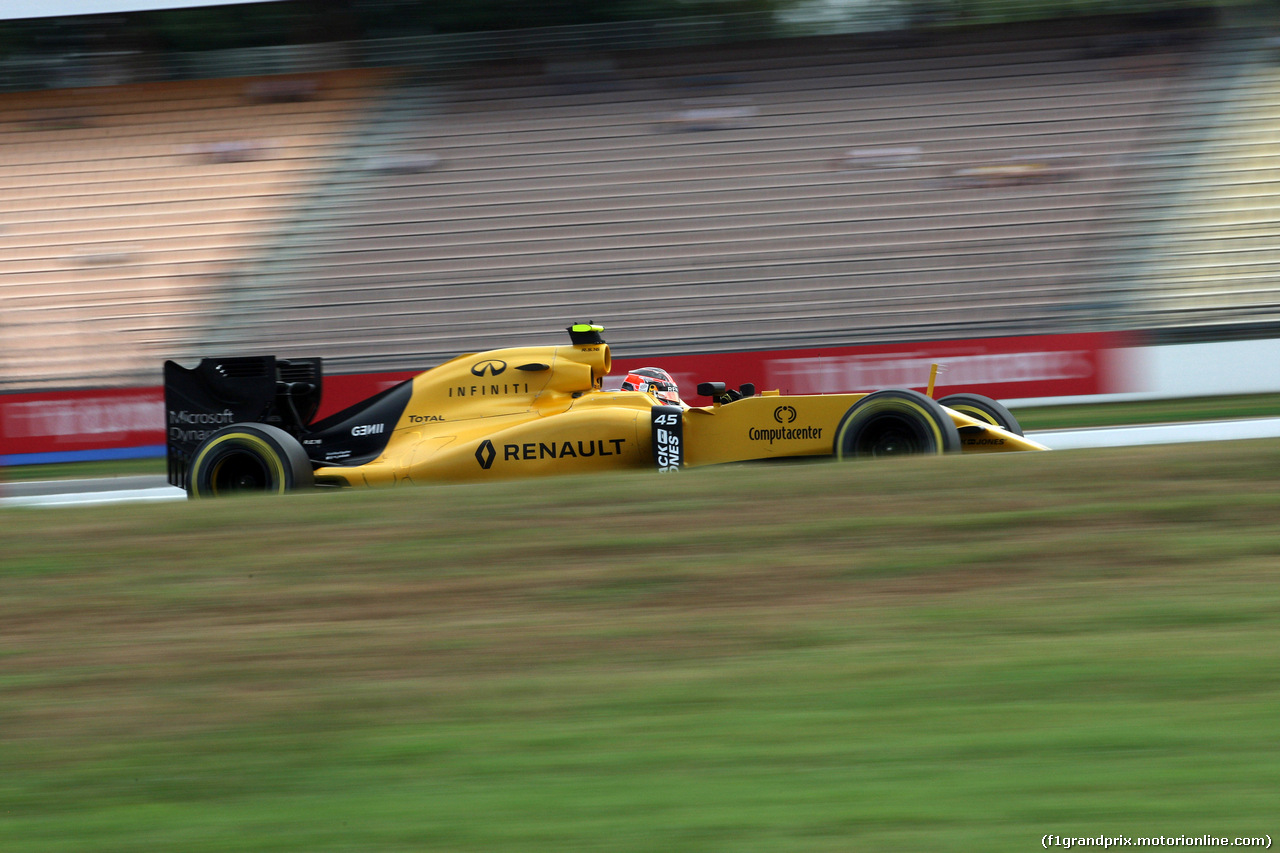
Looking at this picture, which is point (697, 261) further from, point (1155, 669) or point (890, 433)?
point (1155, 669)

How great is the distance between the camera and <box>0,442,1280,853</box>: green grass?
3.03m

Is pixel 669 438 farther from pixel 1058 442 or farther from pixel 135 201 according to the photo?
pixel 135 201

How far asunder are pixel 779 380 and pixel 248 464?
7457mm

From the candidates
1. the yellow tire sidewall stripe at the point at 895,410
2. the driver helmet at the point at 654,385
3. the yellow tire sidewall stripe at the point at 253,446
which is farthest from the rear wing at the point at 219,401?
the yellow tire sidewall stripe at the point at 895,410

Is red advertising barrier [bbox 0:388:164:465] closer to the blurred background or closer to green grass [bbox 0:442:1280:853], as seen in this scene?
the blurred background

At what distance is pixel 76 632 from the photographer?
452cm

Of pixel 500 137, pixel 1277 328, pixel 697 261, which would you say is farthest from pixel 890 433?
pixel 500 137

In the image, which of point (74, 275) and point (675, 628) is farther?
point (74, 275)

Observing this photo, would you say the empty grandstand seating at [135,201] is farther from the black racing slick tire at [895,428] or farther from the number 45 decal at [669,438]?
the black racing slick tire at [895,428]

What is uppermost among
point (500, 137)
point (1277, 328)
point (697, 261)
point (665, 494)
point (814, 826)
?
point (500, 137)

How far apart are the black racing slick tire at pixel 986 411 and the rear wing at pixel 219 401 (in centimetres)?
502

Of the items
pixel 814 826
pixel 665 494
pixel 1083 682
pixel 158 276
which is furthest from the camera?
pixel 158 276

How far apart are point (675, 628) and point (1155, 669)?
1590 mm

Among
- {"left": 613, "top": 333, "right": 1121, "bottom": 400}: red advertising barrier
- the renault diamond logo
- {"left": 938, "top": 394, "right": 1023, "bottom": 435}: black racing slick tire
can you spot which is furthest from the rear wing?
{"left": 613, "top": 333, "right": 1121, "bottom": 400}: red advertising barrier
